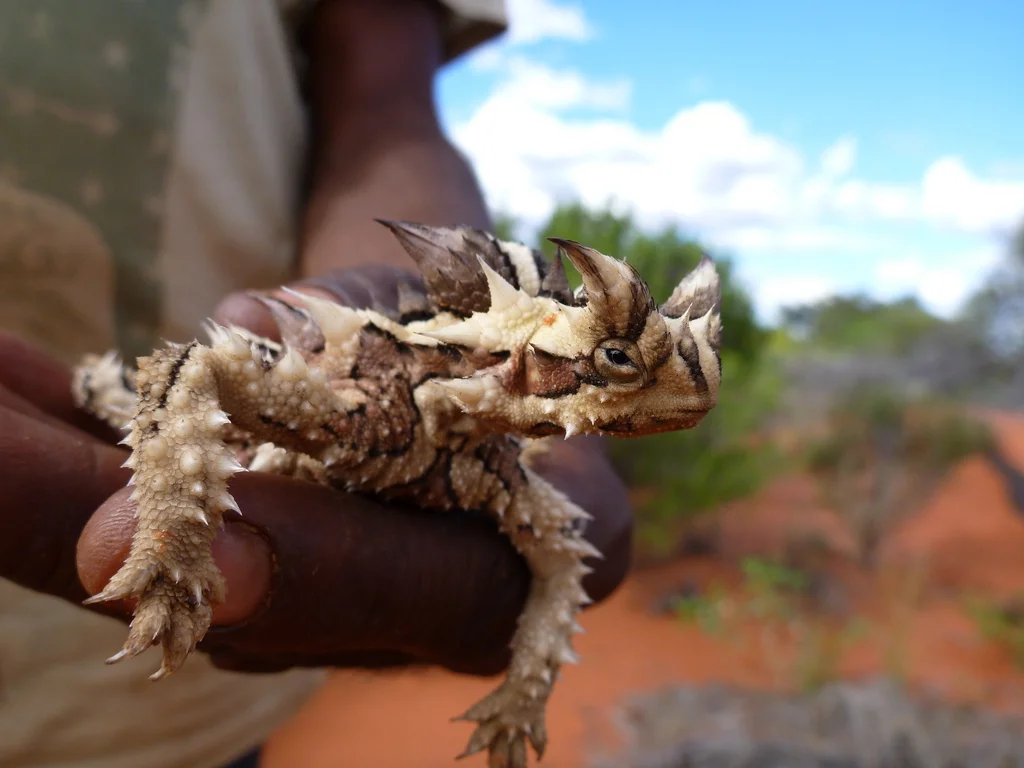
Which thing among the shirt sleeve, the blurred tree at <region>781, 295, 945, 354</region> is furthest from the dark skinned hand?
the blurred tree at <region>781, 295, 945, 354</region>

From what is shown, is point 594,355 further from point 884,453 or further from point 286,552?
point 884,453

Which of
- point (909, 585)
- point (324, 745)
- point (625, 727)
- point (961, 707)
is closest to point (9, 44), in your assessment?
point (324, 745)

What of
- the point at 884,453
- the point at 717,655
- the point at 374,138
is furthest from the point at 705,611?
the point at 374,138

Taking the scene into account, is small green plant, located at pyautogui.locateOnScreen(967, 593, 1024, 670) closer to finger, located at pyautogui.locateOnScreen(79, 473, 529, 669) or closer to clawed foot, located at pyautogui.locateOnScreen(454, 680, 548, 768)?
clawed foot, located at pyautogui.locateOnScreen(454, 680, 548, 768)

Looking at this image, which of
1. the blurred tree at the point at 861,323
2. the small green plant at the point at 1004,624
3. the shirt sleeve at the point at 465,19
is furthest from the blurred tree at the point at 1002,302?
the shirt sleeve at the point at 465,19

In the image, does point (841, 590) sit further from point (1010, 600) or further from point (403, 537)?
point (403, 537)

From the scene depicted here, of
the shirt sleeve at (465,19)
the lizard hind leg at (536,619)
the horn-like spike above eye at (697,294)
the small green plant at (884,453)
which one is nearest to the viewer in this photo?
the horn-like spike above eye at (697,294)

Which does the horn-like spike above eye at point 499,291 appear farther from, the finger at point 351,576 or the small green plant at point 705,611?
the small green plant at point 705,611

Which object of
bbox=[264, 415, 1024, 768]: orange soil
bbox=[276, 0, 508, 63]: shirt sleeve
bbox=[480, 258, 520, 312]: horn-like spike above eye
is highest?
bbox=[276, 0, 508, 63]: shirt sleeve
